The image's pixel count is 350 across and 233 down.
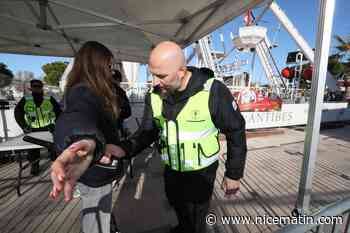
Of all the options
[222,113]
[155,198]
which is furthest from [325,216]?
[155,198]

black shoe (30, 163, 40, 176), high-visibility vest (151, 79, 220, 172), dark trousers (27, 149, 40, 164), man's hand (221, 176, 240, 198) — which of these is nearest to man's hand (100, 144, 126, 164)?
high-visibility vest (151, 79, 220, 172)

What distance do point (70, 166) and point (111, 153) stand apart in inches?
22.3

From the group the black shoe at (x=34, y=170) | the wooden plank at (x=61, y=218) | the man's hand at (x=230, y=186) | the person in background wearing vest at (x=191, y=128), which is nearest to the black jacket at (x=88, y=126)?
the person in background wearing vest at (x=191, y=128)

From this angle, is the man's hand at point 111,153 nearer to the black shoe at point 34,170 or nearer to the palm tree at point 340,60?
the black shoe at point 34,170

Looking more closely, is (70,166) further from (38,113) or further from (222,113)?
(38,113)

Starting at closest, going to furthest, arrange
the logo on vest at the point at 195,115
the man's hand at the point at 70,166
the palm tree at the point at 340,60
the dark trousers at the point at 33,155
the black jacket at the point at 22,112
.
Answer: the man's hand at the point at 70,166 < the logo on vest at the point at 195,115 < the black jacket at the point at 22,112 < the dark trousers at the point at 33,155 < the palm tree at the point at 340,60

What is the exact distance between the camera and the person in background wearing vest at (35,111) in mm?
3049

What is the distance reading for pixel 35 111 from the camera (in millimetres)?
3080

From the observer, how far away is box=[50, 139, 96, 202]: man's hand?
556 millimetres

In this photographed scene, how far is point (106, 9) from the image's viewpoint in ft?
9.59

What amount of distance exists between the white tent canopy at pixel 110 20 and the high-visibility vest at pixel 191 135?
171 centimetres

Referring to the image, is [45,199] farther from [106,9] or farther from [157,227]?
[106,9]

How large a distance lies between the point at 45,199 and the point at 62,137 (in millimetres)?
2508

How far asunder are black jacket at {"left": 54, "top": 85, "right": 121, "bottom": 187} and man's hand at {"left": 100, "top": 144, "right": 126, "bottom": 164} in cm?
4
